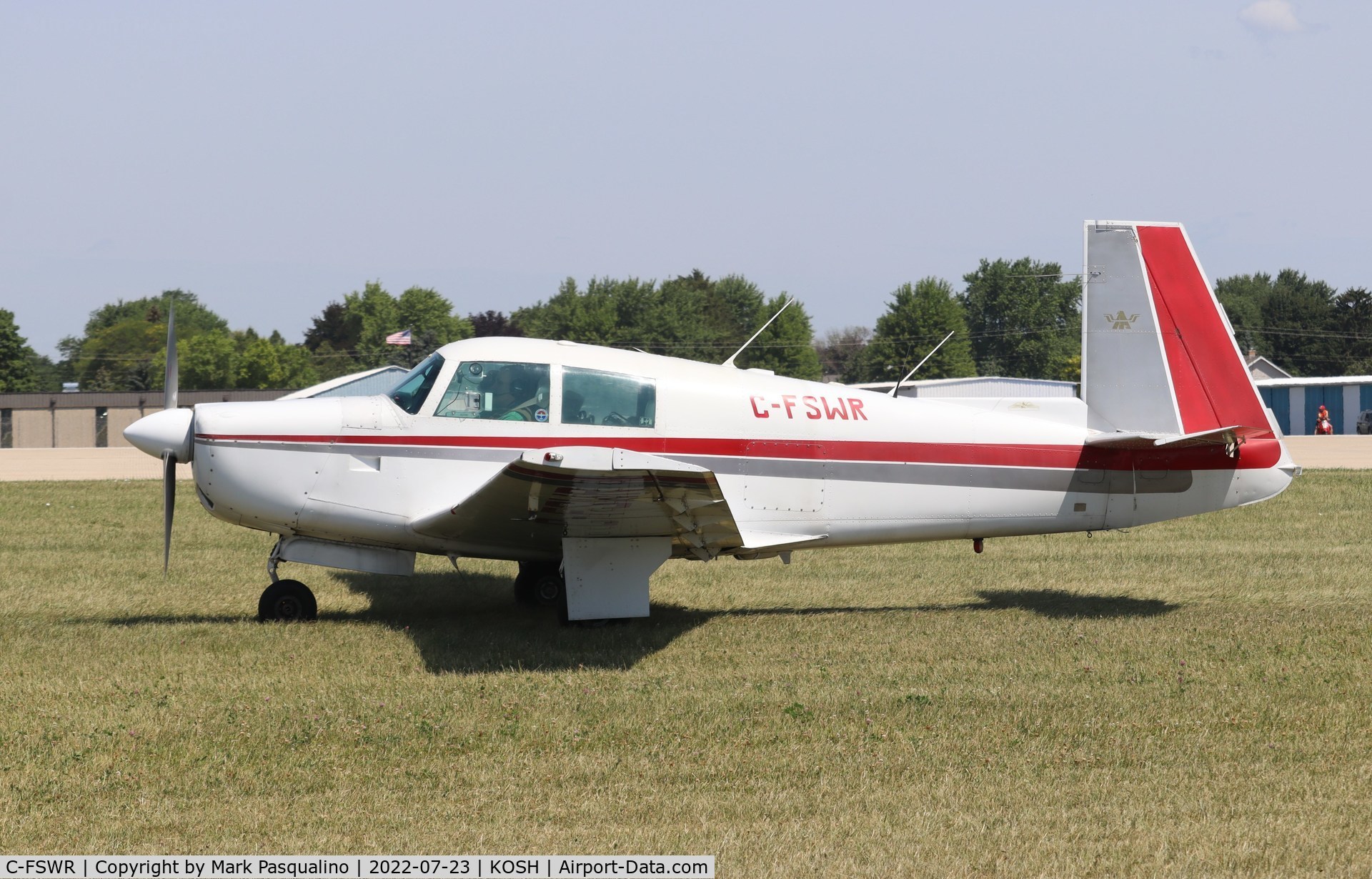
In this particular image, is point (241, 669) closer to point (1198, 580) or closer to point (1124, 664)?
point (1124, 664)

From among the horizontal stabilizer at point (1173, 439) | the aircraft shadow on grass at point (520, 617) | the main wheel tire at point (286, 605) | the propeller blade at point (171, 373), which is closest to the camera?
the aircraft shadow on grass at point (520, 617)

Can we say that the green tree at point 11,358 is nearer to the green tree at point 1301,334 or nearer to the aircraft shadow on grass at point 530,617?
the aircraft shadow on grass at point 530,617

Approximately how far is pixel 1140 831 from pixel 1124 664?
3.13 m

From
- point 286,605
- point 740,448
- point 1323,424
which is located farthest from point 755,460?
point 1323,424

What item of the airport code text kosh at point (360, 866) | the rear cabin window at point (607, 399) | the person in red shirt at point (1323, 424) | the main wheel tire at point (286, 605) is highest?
the person in red shirt at point (1323, 424)

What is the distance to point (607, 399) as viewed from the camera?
8922 mm

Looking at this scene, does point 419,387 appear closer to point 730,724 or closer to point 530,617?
point 530,617

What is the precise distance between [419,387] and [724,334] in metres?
97.5

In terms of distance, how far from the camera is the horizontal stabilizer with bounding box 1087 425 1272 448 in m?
9.01

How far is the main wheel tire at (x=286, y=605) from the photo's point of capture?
9375 mm

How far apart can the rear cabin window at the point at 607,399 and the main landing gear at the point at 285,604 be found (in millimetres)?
2588

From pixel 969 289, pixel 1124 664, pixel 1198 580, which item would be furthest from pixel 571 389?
pixel 969 289

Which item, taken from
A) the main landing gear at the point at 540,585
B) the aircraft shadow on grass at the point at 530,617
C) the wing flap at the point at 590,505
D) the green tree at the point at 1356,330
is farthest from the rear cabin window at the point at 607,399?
the green tree at the point at 1356,330

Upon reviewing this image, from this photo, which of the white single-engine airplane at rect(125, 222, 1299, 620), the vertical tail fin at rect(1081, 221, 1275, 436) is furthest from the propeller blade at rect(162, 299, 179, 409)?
the vertical tail fin at rect(1081, 221, 1275, 436)
